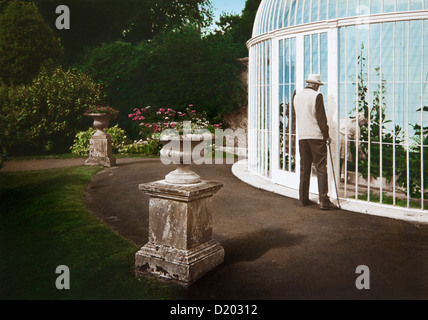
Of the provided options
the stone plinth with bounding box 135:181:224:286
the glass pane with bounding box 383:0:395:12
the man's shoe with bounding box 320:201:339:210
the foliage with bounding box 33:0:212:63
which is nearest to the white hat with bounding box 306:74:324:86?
the glass pane with bounding box 383:0:395:12

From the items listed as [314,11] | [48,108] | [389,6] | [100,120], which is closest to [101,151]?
[100,120]

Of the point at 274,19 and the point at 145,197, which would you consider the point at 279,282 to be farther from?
the point at 274,19

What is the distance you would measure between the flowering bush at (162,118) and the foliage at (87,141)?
2.52 feet

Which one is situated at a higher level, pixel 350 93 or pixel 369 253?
pixel 350 93

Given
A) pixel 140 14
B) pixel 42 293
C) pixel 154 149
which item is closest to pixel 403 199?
pixel 42 293

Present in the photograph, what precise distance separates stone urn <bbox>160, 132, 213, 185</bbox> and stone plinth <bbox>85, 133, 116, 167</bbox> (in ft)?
24.5

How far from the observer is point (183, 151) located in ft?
14.6

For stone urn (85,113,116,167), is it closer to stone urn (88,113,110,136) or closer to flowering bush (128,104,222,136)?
stone urn (88,113,110,136)

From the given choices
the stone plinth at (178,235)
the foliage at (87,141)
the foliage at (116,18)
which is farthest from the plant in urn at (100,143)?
the foliage at (116,18)

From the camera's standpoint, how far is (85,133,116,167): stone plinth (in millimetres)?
11688

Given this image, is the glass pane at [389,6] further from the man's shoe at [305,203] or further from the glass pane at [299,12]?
the man's shoe at [305,203]

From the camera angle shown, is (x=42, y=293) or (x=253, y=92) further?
(x=253, y=92)
